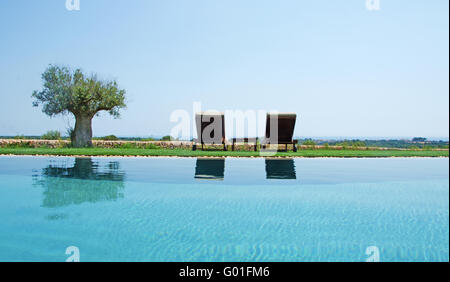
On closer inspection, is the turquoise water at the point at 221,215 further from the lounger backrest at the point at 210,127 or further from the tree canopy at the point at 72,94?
the tree canopy at the point at 72,94

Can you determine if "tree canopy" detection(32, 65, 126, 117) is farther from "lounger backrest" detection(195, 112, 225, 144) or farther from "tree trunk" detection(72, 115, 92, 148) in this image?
"lounger backrest" detection(195, 112, 225, 144)

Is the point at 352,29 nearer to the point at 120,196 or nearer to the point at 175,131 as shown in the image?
the point at 175,131

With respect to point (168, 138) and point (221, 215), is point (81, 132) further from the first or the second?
point (221, 215)

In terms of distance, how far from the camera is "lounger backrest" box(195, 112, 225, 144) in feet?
38.0

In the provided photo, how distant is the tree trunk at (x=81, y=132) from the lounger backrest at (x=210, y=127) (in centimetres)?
654

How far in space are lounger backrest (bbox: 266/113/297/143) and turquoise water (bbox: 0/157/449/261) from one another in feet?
12.9

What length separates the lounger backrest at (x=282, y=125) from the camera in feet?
37.7

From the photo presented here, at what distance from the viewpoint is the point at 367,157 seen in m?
11.3

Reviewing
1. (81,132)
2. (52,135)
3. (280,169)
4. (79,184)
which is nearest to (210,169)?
(280,169)

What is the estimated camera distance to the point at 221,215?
441cm

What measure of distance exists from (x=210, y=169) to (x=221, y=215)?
12.5ft
